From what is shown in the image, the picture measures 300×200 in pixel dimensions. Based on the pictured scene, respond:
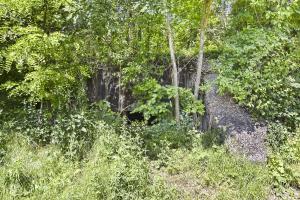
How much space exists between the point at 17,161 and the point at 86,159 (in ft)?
2.75

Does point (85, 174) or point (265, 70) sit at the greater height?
point (265, 70)

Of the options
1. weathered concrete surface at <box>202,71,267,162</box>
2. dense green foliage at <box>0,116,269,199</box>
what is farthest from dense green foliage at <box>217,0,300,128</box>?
dense green foliage at <box>0,116,269,199</box>

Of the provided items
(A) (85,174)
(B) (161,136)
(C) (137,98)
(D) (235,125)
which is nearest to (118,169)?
(A) (85,174)

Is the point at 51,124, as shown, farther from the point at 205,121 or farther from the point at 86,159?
the point at 205,121

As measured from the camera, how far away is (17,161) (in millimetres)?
3955

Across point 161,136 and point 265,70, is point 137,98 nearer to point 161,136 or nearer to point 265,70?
point 161,136

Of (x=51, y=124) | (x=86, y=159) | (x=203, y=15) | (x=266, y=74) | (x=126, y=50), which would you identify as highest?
(x=203, y=15)

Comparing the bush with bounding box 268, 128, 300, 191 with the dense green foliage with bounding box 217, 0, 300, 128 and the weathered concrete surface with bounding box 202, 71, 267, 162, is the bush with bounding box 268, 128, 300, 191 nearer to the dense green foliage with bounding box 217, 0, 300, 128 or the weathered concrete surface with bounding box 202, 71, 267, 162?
the weathered concrete surface with bounding box 202, 71, 267, 162

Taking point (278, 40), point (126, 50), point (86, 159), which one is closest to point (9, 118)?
point (86, 159)

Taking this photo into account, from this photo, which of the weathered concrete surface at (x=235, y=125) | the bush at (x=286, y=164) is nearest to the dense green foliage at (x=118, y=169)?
the bush at (x=286, y=164)

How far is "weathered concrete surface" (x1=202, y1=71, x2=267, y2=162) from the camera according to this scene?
468 centimetres

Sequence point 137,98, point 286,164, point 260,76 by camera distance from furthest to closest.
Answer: point 137,98 → point 260,76 → point 286,164

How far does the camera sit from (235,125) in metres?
5.12

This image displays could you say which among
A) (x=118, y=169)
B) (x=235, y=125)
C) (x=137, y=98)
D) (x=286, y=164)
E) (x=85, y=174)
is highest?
(x=137, y=98)
